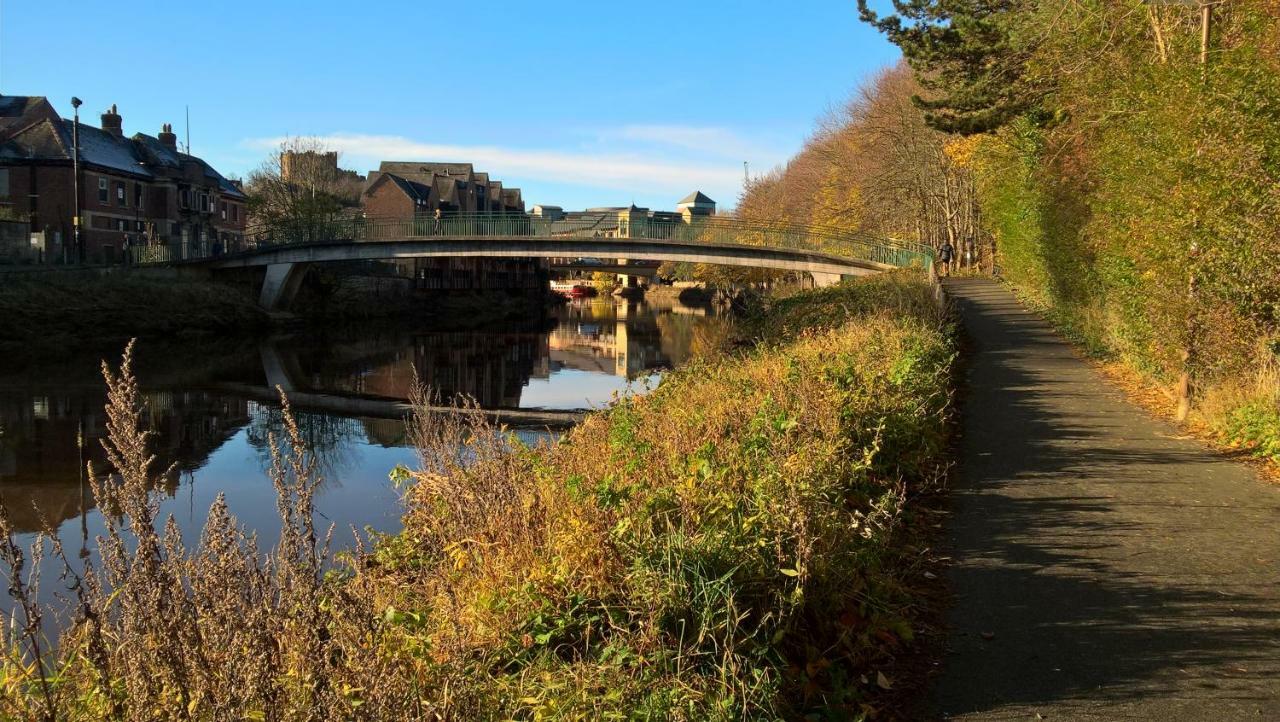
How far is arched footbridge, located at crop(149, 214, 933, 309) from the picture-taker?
38.4 meters

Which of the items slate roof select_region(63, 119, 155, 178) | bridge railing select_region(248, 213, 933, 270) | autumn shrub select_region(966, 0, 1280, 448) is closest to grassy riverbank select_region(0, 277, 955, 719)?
autumn shrub select_region(966, 0, 1280, 448)

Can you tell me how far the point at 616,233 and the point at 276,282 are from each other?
714 inches

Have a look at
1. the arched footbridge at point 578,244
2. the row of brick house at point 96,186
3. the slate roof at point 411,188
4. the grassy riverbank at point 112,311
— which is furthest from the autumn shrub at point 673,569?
the slate roof at point 411,188

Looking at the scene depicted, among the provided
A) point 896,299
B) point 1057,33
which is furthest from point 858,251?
point 1057,33

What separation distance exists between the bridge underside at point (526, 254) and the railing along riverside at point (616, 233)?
28 centimetres

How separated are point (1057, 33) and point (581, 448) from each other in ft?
40.5

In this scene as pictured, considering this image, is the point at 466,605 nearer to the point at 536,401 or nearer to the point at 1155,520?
the point at 1155,520

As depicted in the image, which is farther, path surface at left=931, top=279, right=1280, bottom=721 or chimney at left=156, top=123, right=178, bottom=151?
chimney at left=156, top=123, right=178, bottom=151

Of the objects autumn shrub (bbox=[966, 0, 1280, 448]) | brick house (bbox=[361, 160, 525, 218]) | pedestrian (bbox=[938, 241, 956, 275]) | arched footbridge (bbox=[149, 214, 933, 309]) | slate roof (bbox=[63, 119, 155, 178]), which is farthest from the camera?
brick house (bbox=[361, 160, 525, 218])

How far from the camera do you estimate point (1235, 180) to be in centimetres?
1025

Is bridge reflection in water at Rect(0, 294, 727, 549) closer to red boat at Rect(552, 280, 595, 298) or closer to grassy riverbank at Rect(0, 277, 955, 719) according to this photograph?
grassy riverbank at Rect(0, 277, 955, 719)

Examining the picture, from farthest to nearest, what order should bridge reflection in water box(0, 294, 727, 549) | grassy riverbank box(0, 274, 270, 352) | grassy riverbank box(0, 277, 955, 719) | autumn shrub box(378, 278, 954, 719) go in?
grassy riverbank box(0, 274, 270, 352)
bridge reflection in water box(0, 294, 727, 549)
autumn shrub box(378, 278, 954, 719)
grassy riverbank box(0, 277, 955, 719)

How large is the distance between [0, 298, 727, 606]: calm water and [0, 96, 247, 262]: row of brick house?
16706 mm

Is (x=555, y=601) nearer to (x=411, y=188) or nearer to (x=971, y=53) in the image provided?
(x=971, y=53)
